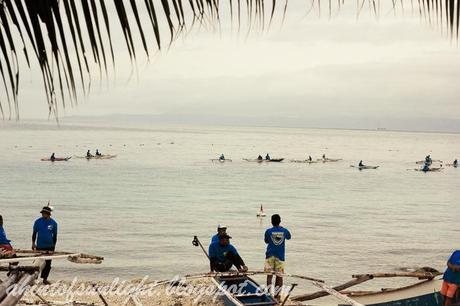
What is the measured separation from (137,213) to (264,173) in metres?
38.7

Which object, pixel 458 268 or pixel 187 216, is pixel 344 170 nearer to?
pixel 187 216

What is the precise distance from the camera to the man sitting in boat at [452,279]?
370 inches

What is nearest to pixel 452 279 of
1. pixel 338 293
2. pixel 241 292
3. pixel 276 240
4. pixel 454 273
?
pixel 454 273

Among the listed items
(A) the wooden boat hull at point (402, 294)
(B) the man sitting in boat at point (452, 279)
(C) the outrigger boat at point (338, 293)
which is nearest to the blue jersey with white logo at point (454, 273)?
(B) the man sitting in boat at point (452, 279)

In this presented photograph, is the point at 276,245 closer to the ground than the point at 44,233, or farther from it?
closer to the ground

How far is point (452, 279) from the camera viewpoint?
9.48 m

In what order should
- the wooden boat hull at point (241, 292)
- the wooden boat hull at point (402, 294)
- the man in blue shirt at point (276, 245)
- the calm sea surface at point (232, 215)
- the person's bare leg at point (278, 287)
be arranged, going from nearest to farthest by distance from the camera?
the wooden boat hull at point (241, 292)
the person's bare leg at point (278, 287)
the man in blue shirt at point (276, 245)
the wooden boat hull at point (402, 294)
the calm sea surface at point (232, 215)

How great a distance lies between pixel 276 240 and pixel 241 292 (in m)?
1.43

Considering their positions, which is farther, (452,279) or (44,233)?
(44,233)

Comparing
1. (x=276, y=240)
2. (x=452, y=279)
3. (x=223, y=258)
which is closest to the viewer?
(x=452, y=279)

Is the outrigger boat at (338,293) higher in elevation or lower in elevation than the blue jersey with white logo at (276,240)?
lower

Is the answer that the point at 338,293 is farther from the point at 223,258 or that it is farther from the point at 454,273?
the point at 223,258

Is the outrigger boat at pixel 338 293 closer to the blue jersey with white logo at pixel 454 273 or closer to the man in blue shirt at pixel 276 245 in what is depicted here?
the blue jersey with white logo at pixel 454 273

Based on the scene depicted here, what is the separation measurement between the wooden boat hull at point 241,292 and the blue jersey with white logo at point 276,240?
92cm
